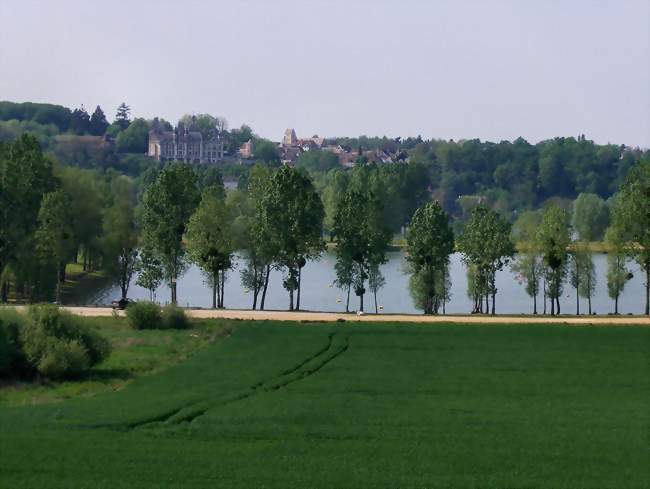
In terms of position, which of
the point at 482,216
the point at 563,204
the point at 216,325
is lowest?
the point at 216,325

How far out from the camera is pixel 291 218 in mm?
71375

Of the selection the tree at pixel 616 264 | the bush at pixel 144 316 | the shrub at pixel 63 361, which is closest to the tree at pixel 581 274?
the tree at pixel 616 264

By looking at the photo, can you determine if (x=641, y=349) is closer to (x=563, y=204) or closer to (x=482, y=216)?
(x=482, y=216)

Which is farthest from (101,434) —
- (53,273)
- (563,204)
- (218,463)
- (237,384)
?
(563,204)

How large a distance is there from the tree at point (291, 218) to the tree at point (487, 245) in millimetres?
8931

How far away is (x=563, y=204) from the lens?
7421 inches

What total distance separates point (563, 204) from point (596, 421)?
15350 centimetres

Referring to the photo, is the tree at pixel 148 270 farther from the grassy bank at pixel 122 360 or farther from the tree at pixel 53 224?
the grassy bank at pixel 122 360

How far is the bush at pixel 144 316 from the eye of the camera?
192 feet

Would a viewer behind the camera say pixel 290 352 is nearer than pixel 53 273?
Yes

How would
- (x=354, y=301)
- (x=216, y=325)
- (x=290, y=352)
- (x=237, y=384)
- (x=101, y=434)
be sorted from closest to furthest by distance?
(x=101, y=434), (x=237, y=384), (x=290, y=352), (x=216, y=325), (x=354, y=301)

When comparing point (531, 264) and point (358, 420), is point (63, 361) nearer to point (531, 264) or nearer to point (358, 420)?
point (358, 420)

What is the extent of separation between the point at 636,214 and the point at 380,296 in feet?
70.6

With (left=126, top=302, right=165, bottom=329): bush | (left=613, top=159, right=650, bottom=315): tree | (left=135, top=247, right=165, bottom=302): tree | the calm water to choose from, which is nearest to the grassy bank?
(left=126, top=302, right=165, bottom=329): bush
